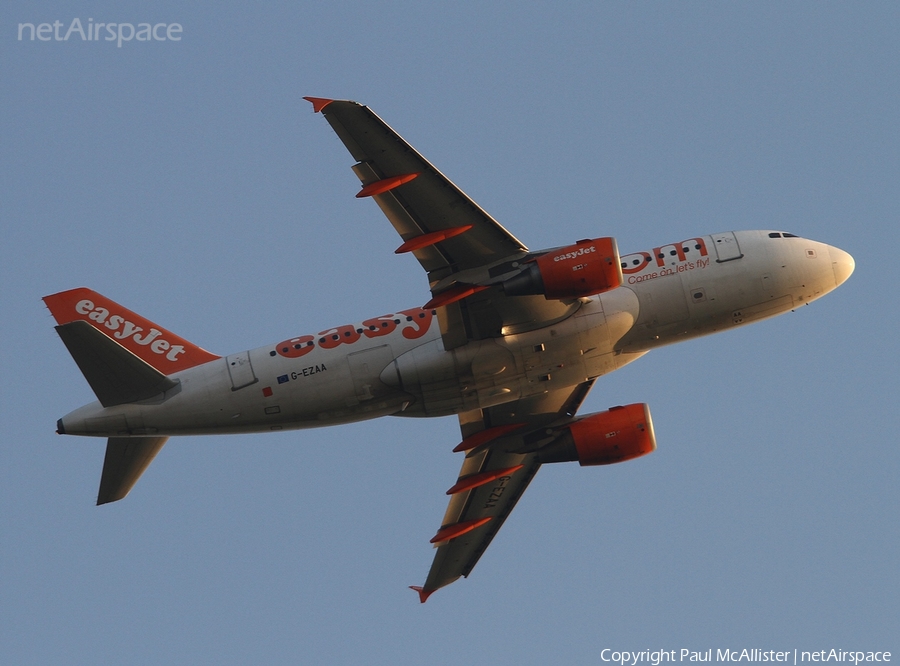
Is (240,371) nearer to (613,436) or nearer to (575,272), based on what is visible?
(575,272)

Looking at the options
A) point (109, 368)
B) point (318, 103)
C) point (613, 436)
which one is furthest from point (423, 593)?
point (318, 103)

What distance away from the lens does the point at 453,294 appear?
135 feet

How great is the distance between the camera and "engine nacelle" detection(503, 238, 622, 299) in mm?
40438

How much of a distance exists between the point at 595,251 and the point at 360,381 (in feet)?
33.1

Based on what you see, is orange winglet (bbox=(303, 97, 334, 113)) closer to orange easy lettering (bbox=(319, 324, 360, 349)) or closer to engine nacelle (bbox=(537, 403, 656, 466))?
orange easy lettering (bbox=(319, 324, 360, 349))

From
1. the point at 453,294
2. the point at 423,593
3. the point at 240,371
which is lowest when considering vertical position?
the point at 423,593

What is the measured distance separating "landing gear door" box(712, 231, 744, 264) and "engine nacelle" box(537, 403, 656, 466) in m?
7.30

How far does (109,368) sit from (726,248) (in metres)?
23.7

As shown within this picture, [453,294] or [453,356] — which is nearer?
[453,294]

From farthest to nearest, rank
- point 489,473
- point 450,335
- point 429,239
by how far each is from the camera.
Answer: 1. point 489,473
2. point 450,335
3. point 429,239

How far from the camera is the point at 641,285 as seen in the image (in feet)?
142

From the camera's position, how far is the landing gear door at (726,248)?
143 ft

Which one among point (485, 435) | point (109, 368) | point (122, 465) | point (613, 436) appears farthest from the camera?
point (485, 435)

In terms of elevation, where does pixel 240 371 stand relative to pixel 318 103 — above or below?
below
